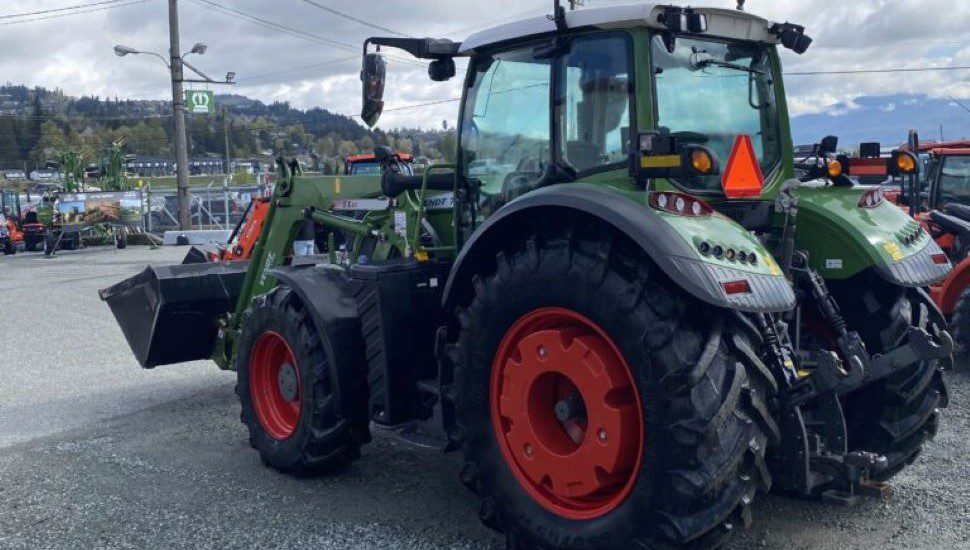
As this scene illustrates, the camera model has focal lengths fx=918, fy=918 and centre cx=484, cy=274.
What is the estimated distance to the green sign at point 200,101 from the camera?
1014 inches

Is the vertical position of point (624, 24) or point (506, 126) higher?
point (624, 24)

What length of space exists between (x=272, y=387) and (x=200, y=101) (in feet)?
71.5

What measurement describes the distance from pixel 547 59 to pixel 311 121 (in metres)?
80.6

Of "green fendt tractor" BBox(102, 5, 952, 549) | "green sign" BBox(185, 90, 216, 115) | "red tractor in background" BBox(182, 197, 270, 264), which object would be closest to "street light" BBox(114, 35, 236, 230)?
"green sign" BBox(185, 90, 216, 115)

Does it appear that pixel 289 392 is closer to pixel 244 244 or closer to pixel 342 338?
pixel 342 338

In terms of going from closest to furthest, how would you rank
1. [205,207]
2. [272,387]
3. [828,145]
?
[828,145]
[272,387]
[205,207]

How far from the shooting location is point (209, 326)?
7.47 metres

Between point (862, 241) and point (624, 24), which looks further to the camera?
point (862, 241)

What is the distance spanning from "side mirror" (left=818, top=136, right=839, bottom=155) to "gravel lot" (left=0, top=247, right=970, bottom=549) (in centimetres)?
192

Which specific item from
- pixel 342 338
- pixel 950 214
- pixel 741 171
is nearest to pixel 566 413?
pixel 741 171

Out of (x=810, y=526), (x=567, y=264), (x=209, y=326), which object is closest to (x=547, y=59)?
(x=567, y=264)

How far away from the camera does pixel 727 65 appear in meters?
4.63

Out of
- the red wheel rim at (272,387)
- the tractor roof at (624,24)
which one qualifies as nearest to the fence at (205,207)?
the red wheel rim at (272,387)

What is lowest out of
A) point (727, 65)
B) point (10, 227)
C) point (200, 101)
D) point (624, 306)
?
point (10, 227)
